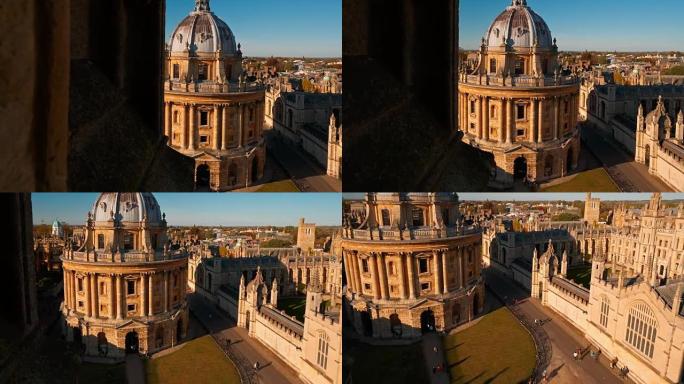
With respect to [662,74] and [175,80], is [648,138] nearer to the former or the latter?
[662,74]

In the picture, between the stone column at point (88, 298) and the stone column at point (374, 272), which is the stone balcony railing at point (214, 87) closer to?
the stone column at point (374, 272)

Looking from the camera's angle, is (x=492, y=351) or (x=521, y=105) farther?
(x=492, y=351)

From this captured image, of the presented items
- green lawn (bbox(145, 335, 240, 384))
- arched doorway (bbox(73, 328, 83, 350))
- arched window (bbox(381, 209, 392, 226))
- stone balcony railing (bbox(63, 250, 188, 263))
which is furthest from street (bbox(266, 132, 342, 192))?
arched doorway (bbox(73, 328, 83, 350))

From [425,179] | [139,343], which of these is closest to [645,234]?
[425,179]

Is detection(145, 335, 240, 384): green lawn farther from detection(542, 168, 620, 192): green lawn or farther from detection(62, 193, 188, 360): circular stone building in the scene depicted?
detection(542, 168, 620, 192): green lawn

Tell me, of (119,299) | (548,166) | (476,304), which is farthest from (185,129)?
(476,304)

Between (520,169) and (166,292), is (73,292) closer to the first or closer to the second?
(166,292)

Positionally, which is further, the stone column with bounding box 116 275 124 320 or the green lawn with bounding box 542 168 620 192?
the stone column with bounding box 116 275 124 320
